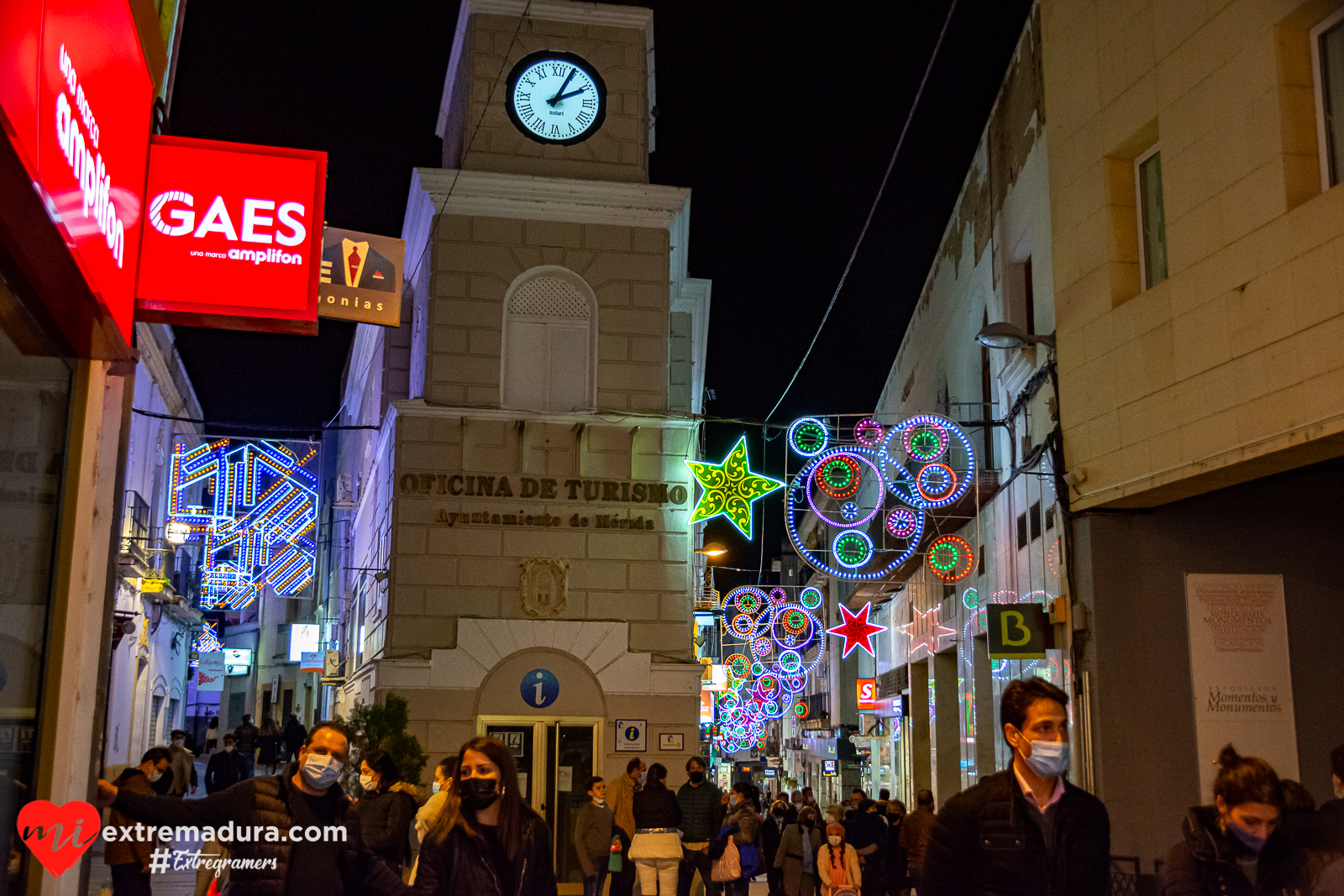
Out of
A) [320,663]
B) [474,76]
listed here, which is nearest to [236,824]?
[474,76]

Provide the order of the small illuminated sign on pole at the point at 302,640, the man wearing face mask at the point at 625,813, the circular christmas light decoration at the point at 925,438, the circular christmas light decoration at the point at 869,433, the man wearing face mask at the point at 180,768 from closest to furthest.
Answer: the man wearing face mask at the point at 625,813 < the circular christmas light decoration at the point at 925,438 < the circular christmas light decoration at the point at 869,433 < the man wearing face mask at the point at 180,768 < the small illuminated sign on pole at the point at 302,640

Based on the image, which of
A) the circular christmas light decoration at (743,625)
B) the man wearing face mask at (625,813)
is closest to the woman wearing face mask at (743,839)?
the man wearing face mask at (625,813)

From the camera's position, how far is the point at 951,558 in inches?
736

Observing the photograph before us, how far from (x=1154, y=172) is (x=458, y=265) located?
1057cm

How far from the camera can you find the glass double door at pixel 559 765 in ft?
59.2

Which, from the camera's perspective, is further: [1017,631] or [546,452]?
[546,452]

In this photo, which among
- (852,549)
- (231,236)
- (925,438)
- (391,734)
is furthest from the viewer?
(852,549)

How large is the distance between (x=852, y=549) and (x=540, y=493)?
503 cm

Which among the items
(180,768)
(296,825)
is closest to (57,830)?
(296,825)

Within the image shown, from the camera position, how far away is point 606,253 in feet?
65.3

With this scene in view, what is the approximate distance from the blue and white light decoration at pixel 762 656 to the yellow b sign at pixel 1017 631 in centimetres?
1236

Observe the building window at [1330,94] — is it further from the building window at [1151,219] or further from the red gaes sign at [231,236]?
the red gaes sign at [231,236]

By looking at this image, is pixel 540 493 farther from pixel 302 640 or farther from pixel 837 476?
pixel 302 640

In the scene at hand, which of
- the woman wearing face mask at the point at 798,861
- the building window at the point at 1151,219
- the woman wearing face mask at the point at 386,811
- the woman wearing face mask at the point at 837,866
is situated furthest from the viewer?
the woman wearing face mask at the point at 798,861
